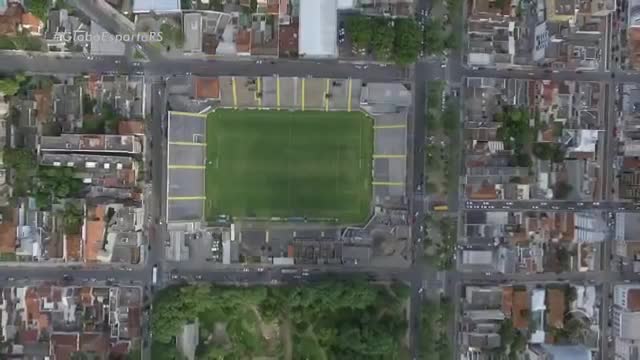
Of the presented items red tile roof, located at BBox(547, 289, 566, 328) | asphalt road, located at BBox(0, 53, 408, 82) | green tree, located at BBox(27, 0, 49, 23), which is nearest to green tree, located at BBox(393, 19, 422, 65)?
asphalt road, located at BBox(0, 53, 408, 82)

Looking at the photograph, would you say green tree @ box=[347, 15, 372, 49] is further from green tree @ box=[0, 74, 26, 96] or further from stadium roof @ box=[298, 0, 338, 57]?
green tree @ box=[0, 74, 26, 96]

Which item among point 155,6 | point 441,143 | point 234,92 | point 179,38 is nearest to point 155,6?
point 155,6

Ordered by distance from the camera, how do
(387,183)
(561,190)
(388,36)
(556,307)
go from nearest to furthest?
(388,36) → (387,183) → (556,307) → (561,190)

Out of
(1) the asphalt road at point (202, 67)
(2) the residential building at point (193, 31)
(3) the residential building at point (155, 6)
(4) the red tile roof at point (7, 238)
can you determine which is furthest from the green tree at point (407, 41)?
(4) the red tile roof at point (7, 238)

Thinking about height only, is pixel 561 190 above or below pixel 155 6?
below

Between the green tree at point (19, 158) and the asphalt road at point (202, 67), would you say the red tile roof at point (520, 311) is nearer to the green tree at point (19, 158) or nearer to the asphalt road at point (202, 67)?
the asphalt road at point (202, 67)

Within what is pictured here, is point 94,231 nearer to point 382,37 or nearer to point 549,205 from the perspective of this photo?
point 382,37
